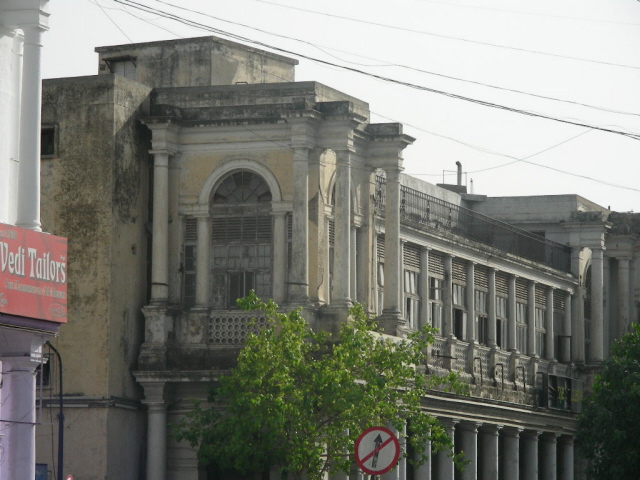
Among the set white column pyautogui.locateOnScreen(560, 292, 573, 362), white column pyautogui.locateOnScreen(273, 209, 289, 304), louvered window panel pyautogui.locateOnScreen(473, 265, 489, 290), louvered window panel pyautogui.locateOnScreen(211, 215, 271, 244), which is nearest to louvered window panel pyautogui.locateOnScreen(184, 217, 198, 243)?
louvered window panel pyautogui.locateOnScreen(211, 215, 271, 244)

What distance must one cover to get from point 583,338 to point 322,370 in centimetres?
2150

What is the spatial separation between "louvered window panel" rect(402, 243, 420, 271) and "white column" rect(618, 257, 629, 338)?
42.8 ft

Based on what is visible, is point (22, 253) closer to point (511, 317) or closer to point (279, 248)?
point (279, 248)

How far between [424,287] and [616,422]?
21.2 feet

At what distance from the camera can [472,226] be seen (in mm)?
48125

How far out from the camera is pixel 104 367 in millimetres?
35688

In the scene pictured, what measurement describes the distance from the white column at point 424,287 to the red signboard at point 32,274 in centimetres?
1703

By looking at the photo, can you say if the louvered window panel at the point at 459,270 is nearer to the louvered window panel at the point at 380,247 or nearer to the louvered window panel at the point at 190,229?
the louvered window panel at the point at 380,247

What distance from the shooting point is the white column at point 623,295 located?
54.4 metres

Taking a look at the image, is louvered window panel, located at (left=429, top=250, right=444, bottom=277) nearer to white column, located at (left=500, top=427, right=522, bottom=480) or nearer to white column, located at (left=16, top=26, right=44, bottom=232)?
white column, located at (left=500, top=427, right=522, bottom=480)

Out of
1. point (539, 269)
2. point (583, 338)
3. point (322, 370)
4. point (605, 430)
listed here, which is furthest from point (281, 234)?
point (583, 338)

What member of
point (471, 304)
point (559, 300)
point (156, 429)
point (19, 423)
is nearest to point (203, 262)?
point (156, 429)

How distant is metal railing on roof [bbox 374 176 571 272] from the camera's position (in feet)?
141

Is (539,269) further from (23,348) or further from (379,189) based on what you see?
(23,348)
